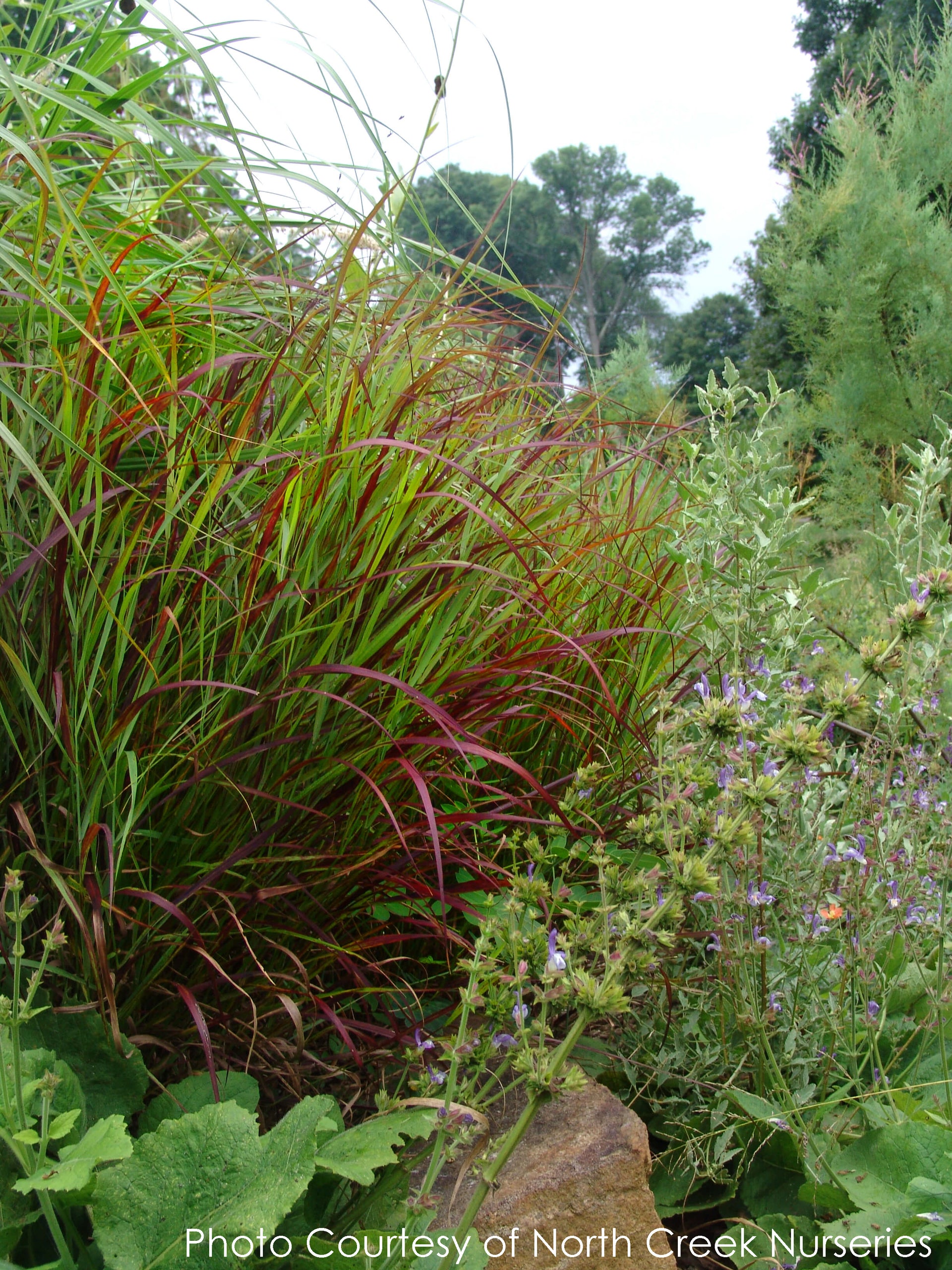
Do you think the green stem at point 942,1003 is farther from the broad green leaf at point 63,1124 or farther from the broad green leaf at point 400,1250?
the broad green leaf at point 63,1124

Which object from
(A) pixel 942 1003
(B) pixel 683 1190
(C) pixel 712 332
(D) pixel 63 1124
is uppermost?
(C) pixel 712 332

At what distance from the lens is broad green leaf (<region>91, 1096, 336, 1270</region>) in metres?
Result: 0.91

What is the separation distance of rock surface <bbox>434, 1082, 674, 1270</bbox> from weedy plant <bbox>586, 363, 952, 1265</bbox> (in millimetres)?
137

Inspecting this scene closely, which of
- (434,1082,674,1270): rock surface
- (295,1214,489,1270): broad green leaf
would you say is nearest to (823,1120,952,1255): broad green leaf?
(434,1082,674,1270): rock surface

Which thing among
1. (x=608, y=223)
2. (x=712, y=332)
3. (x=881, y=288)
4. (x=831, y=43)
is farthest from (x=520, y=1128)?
(x=608, y=223)

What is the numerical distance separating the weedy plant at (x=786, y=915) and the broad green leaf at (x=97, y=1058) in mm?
719

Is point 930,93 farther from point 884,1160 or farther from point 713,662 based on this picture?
point 884,1160

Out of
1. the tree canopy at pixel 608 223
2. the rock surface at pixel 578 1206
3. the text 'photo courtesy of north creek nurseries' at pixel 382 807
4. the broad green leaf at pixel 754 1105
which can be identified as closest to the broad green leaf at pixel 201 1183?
the text 'photo courtesy of north creek nurseries' at pixel 382 807

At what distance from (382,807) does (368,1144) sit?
Result: 49 centimetres

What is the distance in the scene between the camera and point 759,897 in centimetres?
144

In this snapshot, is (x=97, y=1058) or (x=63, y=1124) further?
(x=97, y=1058)

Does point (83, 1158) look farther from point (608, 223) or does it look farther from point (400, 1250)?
point (608, 223)

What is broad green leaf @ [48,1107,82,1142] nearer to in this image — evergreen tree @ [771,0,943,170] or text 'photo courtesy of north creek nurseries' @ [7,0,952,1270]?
text 'photo courtesy of north creek nurseries' @ [7,0,952,1270]

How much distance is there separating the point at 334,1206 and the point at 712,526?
1.26m
